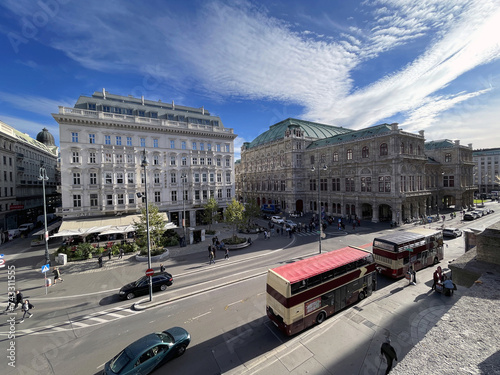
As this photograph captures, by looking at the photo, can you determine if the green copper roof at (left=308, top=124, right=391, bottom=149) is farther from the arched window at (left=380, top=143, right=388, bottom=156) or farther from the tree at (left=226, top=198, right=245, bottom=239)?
the tree at (left=226, top=198, right=245, bottom=239)

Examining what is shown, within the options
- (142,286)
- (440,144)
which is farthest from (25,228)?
(440,144)

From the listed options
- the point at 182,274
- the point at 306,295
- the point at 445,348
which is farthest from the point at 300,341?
the point at 182,274

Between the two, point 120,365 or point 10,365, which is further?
point 10,365

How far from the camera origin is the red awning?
1179cm

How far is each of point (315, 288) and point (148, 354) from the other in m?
8.78

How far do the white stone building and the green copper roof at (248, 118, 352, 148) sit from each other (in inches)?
963

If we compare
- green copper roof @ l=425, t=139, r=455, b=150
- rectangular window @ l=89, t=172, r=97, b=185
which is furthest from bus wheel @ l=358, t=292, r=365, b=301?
green copper roof @ l=425, t=139, r=455, b=150

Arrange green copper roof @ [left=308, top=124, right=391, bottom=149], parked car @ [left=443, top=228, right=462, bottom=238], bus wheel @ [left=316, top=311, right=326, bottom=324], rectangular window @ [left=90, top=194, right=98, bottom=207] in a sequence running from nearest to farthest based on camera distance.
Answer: bus wheel @ [left=316, top=311, right=326, bottom=324]
parked car @ [left=443, top=228, right=462, bottom=238]
rectangular window @ [left=90, top=194, right=98, bottom=207]
green copper roof @ [left=308, top=124, right=391, bottom=149]

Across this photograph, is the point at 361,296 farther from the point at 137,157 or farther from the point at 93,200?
the point at 93,200

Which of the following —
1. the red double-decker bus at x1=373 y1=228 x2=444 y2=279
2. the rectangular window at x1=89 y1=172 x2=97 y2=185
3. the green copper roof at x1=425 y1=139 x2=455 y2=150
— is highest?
the green copper roof at x1=425 y1=139 x2=455 y2=150

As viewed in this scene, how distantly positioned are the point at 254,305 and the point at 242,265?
27.5ft

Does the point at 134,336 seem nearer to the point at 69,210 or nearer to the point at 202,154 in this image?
the point at 69,210

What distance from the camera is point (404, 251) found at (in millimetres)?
17469

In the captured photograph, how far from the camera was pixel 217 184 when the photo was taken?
44.8m
